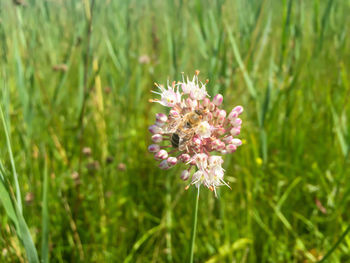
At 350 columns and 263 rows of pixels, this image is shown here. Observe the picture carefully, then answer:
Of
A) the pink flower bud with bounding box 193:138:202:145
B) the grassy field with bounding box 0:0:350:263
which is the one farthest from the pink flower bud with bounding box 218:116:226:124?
the grassy field with bounding box 0:0:350:263

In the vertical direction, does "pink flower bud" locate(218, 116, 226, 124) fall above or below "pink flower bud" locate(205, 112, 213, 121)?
below

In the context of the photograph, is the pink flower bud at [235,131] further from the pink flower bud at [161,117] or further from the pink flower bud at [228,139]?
the pink flower bud at [161,117]

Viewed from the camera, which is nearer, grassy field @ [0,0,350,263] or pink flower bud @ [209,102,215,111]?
pink flower bud @ [209,102,215,111]

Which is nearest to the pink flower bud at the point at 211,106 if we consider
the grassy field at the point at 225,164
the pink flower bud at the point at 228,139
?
the pink flower bud at the point at 228,139

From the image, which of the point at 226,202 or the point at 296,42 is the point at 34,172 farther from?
the point at 296,42

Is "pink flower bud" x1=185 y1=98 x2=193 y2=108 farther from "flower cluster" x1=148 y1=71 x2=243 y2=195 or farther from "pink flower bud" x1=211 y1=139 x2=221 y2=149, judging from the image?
"pink flower bud" x1=211 y1=139 x2=221 y2=149

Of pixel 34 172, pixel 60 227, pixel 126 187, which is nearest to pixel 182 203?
pixel 126 187

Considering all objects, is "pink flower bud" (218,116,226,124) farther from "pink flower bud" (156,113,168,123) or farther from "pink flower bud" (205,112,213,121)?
"pink flower bud" (156,113,168,123)

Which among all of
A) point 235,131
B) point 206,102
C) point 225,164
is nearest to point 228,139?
point 235,131
